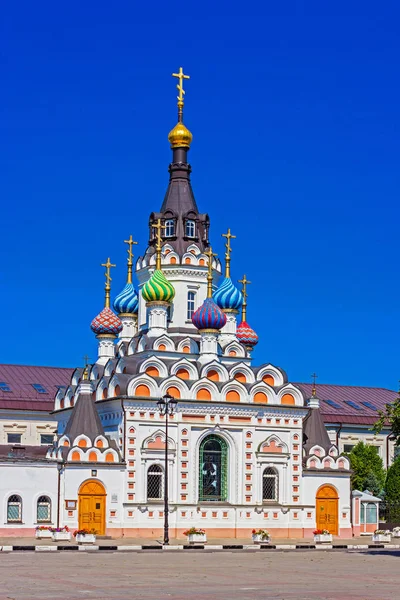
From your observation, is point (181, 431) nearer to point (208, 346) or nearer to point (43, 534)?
point (208, 346)

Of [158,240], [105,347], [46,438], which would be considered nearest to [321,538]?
[105,347]

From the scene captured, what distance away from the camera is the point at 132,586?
20.0 m

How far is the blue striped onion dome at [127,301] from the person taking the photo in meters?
53.1

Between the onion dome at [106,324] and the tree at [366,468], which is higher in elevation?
the onion dome at [106,324]

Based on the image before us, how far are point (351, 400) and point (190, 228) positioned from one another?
23.3m

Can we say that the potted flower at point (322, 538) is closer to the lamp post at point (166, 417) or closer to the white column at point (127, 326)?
the lamp post at point (166, 417)

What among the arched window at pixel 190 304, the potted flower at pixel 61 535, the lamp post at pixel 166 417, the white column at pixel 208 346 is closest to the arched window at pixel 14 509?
the potted flower at pixel 61 535

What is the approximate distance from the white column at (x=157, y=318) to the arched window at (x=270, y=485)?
7746 millimetres

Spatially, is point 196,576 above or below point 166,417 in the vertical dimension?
below

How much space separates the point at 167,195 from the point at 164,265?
3662 millimetres

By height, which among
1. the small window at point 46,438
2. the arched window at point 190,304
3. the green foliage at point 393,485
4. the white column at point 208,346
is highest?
the arched window at point 190,304

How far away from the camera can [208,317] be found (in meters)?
47.0

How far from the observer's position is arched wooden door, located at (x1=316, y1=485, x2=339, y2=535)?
4841 centimetres

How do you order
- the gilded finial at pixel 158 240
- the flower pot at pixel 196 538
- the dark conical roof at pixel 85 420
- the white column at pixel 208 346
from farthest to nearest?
the gilded finial at pixel 158 240 < the white column at pixel 208 346 < the dark conical roof at pixel 85 420 < the flower pot at pixel 196 538
